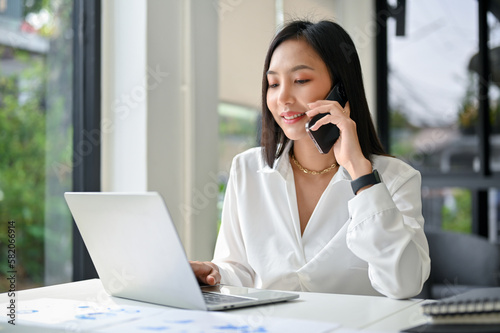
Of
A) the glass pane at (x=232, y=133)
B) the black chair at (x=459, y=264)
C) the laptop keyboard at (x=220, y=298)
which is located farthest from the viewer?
the glass pane at (x=232, y=133)

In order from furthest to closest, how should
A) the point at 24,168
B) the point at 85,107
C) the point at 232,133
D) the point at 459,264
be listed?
the point at 232,133
the point at 459,264
the point at 85,107
the point at 24,168

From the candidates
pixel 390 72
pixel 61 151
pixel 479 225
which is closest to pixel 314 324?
pixel 61 151

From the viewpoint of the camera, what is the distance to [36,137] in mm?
2455

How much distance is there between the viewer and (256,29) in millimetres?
3406

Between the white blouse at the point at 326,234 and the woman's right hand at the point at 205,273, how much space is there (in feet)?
0.57

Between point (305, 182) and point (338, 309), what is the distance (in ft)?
2.81

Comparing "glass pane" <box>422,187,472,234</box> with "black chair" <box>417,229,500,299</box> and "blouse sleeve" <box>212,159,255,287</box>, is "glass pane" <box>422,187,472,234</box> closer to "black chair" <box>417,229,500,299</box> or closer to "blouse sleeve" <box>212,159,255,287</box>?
"black chair" <box>417,229,500,299</box>

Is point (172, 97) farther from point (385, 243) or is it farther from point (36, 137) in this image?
point (385, 243)

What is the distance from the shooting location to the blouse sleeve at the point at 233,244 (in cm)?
193

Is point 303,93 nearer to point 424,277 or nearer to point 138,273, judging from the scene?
point 424,277

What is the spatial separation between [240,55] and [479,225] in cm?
224

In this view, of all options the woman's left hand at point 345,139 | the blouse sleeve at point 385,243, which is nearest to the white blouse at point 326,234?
the blouse sleeve at point 385,243

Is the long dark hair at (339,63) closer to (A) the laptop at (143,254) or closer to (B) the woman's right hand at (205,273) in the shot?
(B) the woman's right hand at (205,273)

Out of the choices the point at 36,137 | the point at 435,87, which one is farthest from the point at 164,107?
the point at 435,87
